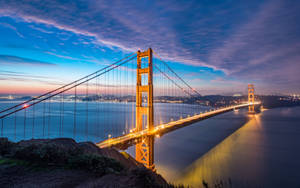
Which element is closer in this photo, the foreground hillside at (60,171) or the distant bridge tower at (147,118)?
the foreground hillside at (60,171)

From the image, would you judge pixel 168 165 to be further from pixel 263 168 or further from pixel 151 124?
pixel 263 168

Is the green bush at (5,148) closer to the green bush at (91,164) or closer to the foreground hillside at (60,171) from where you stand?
the foreground hillside at (60,171)

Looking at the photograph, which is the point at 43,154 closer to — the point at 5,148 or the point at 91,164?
the point at 91,164

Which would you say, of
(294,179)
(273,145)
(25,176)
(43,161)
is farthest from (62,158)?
(273,145)

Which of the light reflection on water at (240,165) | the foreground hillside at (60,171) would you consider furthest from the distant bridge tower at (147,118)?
the foreground hillside at (60,171)

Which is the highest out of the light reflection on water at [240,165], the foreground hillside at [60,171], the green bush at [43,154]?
the green bush at [43,154]

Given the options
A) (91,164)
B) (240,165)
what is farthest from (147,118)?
(240,165)

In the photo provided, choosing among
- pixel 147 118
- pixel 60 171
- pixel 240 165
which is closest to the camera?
pixel 60 171

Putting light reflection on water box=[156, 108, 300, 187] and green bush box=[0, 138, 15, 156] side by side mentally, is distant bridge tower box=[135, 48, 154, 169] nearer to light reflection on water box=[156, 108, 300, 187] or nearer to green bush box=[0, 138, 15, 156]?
light reflection on water box=[156, 108, 300, 187]

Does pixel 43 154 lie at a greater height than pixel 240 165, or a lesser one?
greater
